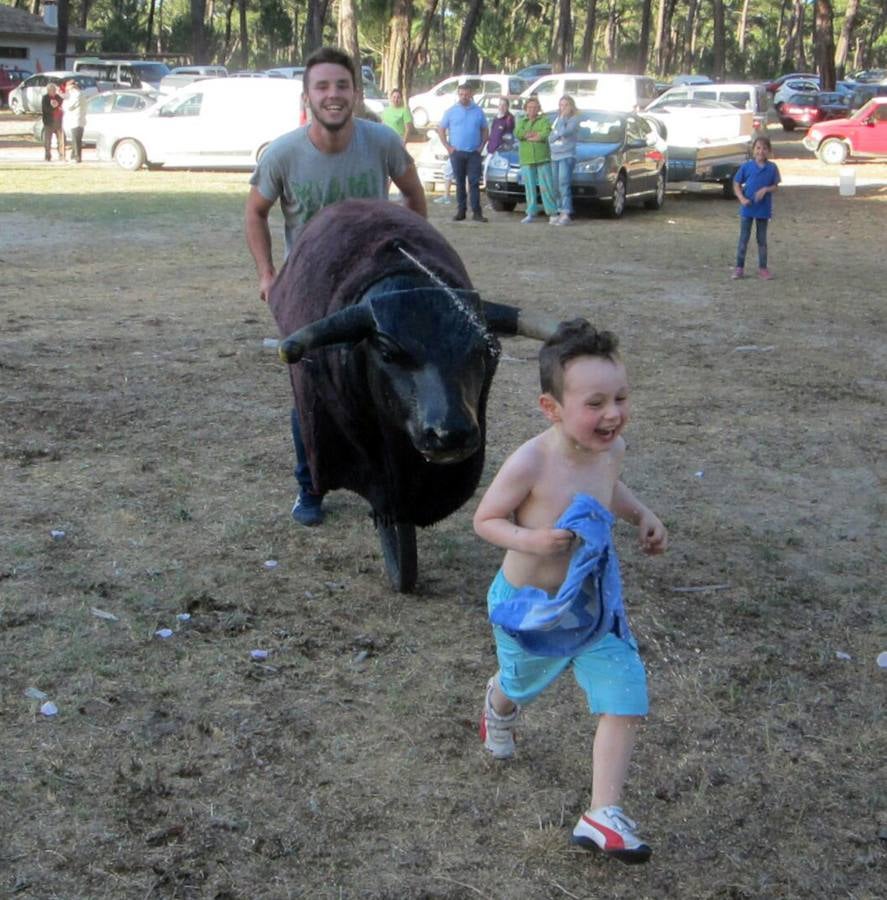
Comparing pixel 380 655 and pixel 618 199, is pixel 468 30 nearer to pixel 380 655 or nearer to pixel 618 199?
pixel 618 199

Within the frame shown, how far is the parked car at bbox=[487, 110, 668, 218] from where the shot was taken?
19875 mm

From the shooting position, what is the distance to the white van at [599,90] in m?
34.1

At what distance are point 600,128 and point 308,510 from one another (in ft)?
51.9

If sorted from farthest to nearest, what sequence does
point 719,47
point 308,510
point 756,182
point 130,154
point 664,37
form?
point 664,37
point 719,47
point 130,154
point 756,182
point 308,510

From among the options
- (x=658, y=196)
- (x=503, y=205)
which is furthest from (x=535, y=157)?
(x=658, y=196)

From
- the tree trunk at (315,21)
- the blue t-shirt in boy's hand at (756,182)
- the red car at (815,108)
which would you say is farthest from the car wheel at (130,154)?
the tree trunk at (315,21)

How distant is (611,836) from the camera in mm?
3416

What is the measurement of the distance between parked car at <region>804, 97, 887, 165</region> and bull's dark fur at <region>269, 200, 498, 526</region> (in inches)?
1133

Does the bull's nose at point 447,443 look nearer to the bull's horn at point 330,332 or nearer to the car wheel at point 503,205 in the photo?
the bull's horn at point 330,332

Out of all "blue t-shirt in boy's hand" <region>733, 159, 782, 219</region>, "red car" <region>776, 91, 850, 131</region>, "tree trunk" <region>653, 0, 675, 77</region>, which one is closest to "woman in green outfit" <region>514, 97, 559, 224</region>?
"blue t-shirt in boy's hand" <region>733, 159, 782, 219</region>

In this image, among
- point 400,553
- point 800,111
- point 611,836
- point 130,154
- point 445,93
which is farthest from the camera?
point 800,111

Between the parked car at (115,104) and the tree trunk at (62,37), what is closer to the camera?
the parked car at (115,104)

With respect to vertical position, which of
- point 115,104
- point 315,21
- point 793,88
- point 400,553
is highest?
point 315,21

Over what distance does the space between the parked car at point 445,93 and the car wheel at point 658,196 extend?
56.6ft
